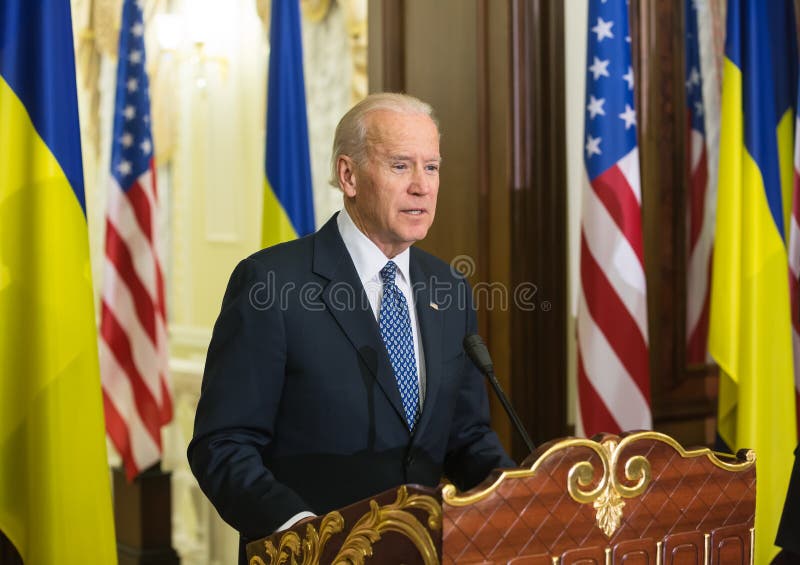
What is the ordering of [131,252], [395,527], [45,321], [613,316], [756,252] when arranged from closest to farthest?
1. [395,527]
2. [45,321]
3. [613,316]
4. [756,252]
5. [131,252]

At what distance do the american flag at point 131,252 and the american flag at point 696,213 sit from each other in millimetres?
2505

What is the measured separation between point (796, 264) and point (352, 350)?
2432 millimetres

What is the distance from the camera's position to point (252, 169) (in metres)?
6.14

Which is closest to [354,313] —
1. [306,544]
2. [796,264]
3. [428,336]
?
[428,336]

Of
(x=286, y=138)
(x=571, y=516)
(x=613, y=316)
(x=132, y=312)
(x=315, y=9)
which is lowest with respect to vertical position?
(x=132, y=312)

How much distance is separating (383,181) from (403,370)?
16.2 inches

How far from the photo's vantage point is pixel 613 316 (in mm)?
3629

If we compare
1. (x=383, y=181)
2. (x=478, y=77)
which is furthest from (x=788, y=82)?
(x=383, y=181)

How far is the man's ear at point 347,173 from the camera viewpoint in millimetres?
2189

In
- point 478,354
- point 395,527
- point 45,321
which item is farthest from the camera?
point 45,321

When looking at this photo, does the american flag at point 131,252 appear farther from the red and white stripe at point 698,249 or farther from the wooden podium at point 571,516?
the wooden podium at point 571,516

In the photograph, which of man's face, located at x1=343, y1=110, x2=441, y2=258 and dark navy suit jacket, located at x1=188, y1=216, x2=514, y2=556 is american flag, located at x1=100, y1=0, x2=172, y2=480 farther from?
man's face, located at x1=343, y1=110, x2=441, y2=258

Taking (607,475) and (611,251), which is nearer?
(607,475)

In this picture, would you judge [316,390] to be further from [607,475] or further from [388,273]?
[607,475]
